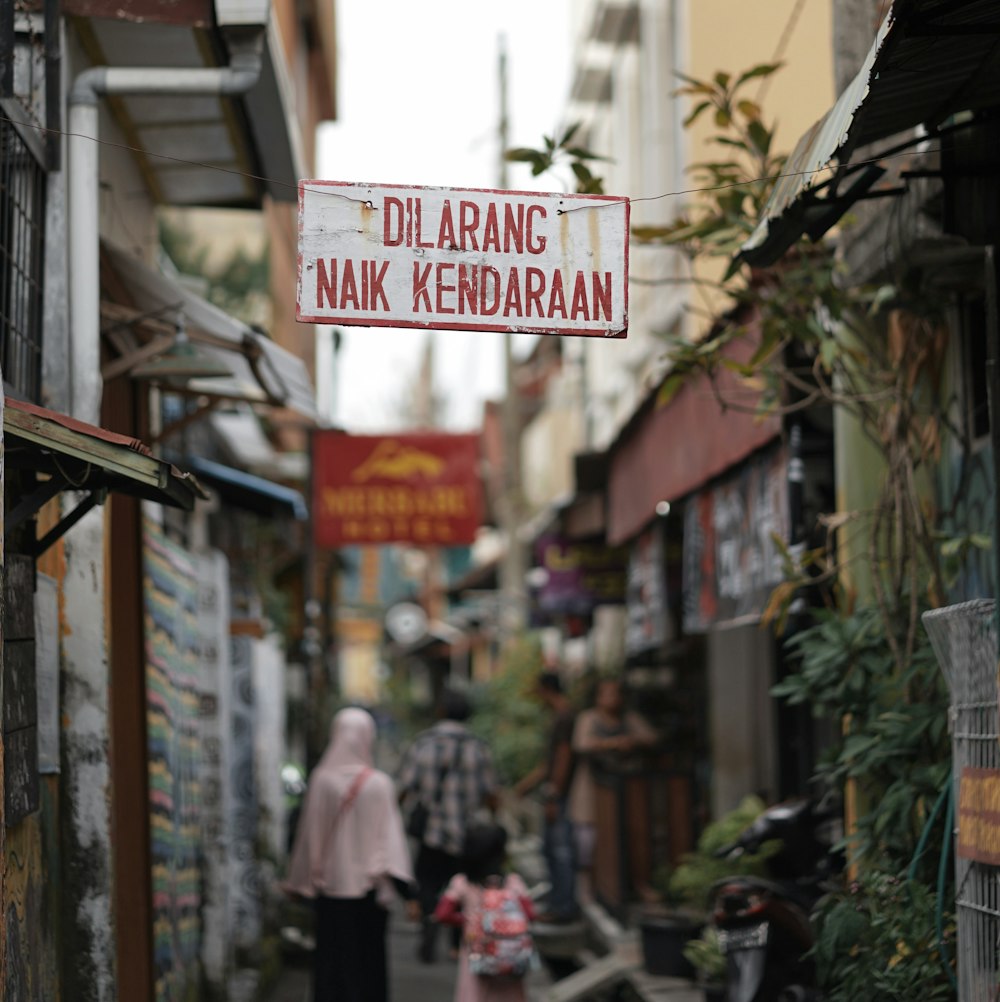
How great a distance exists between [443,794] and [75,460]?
7.54m

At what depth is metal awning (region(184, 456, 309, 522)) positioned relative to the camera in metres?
13.1

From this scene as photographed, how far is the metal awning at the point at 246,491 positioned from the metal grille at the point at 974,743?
760 centimetres

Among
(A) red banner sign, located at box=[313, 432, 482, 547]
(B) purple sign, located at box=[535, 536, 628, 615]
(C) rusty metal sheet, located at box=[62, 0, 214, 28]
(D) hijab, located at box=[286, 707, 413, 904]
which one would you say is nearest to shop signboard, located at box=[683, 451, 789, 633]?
(D) hijab, located at box=[286, 707, 413, 904]

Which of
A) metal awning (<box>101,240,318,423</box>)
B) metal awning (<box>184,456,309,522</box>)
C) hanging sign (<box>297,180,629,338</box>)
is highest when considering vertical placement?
metal awning (<box>101,240,318,423</box>)

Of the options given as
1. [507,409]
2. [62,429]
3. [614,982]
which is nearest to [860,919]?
[62,429]

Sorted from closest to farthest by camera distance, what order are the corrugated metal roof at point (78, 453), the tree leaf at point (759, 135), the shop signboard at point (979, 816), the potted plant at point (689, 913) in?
the corrugated metal roof at point (78, 453) < the shop signboard at point (979, 816) < the tree leaf at point (759, 135) < the potted plant at point (689, 913)

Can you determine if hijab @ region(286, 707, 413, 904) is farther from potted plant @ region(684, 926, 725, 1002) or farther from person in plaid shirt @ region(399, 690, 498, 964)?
person in plaid shirt @ region(399, 690, 498, 964)

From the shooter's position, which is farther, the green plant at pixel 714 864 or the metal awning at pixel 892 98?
the green plant at pixel 714 864

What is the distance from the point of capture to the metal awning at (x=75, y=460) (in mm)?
5566

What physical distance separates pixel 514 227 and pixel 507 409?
62.8 feet

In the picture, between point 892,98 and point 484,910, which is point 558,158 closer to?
point 892,98

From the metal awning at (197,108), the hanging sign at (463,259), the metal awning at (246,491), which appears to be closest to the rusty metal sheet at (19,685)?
the hanging sign at (463,259)

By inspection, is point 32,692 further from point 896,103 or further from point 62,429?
point 896,103

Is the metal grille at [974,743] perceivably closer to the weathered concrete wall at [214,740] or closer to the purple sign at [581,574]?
the weathered concrete wall at [214,740]
